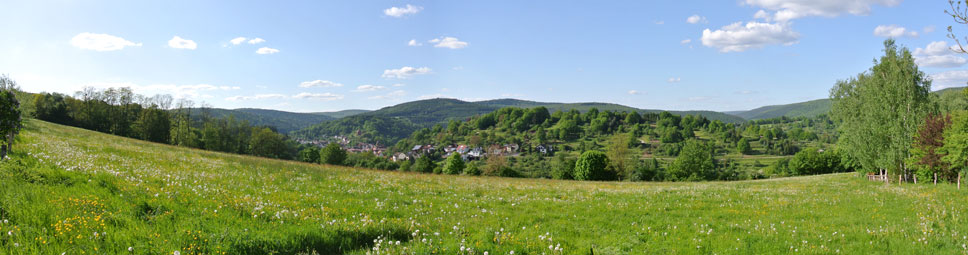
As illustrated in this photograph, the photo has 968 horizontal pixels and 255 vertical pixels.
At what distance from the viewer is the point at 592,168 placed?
7919cm

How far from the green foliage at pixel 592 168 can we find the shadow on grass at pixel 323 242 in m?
73.0

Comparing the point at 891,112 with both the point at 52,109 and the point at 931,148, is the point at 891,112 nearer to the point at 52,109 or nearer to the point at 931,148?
the point at 931,148

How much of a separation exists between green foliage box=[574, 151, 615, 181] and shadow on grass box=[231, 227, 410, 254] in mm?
73017

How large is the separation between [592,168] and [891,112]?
4678 cm

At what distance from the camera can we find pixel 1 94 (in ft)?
51.9

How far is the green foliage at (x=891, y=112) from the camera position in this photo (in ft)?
114

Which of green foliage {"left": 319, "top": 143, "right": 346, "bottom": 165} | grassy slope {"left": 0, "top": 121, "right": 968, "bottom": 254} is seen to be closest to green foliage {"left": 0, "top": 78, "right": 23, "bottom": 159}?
grassy slope {"left": 0, "top": 121, "right": 968, "bottom": 254}

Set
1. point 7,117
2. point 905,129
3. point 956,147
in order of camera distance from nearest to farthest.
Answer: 1. point 7,117
2. point 956,147
3. point 905,129

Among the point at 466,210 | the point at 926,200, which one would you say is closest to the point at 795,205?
the point at 926,200

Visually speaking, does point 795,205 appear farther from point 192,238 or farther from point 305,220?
point 192,238

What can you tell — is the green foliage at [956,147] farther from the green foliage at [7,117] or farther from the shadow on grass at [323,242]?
the green foliage at [7,117]

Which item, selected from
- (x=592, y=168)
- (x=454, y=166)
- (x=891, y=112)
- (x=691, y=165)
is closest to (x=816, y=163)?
(x=691, y=165)

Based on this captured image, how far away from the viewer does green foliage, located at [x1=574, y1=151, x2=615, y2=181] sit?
79.0 meters

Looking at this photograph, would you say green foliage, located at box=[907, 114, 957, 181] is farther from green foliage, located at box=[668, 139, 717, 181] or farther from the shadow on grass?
green foliage, located at box=[668, 139, 717, 181]
